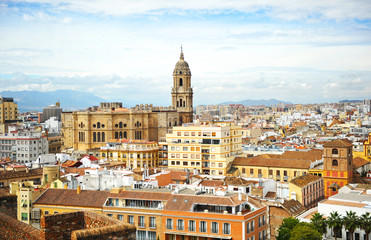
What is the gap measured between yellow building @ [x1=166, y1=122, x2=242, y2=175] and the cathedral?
938 inches

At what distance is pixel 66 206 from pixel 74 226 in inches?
1107

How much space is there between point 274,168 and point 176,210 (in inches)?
1260

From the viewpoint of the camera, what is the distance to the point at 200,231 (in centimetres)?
3709

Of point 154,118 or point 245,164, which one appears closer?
point 245,164

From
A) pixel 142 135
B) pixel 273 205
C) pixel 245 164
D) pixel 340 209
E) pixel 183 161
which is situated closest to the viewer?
pixel 340 209

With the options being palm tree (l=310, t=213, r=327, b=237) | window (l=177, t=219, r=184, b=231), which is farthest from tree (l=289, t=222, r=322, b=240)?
window (l=177, t=219, r=184, b=231)

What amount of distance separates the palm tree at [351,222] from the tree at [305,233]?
2553 mm

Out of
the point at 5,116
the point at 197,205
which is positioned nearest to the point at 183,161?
the point at 197,205

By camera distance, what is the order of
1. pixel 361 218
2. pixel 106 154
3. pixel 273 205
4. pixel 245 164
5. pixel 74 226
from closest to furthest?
pixel 74 226
pixel 361 218
pixel 273 205
pixel 245 164
pixel 106 154

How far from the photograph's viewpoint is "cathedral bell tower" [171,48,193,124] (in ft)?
365

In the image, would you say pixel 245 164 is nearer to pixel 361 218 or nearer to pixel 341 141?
pixel 341 141

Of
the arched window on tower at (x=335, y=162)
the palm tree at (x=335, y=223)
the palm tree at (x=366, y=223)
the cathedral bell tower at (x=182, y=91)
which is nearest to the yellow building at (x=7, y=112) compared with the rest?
the cathedral bell tower at (x=182, y=91)

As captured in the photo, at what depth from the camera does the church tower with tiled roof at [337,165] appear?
201ft

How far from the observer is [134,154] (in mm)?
78875
